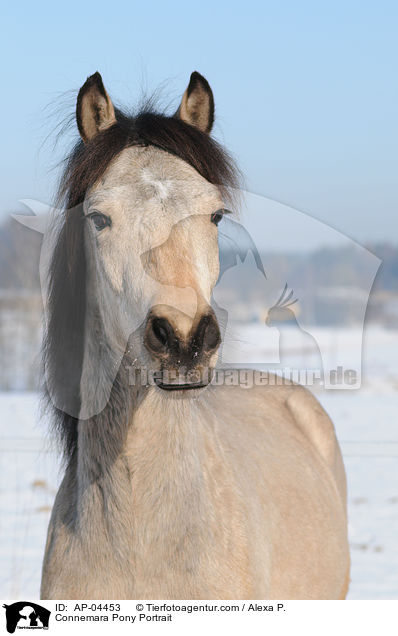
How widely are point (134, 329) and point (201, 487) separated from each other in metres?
0.76

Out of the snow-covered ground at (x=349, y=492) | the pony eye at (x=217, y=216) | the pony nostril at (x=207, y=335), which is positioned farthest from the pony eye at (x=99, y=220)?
the snow-covered ground at (x=349, y=492)

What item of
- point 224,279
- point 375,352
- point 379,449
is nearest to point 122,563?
point 224,279

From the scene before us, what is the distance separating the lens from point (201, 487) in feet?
9.10

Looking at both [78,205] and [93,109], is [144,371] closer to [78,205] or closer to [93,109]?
[78,205]

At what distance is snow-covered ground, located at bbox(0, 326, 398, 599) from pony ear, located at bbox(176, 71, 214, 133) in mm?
1014

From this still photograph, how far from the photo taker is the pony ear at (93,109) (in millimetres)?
2852

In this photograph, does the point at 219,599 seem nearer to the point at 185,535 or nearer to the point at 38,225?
the point at 185,535

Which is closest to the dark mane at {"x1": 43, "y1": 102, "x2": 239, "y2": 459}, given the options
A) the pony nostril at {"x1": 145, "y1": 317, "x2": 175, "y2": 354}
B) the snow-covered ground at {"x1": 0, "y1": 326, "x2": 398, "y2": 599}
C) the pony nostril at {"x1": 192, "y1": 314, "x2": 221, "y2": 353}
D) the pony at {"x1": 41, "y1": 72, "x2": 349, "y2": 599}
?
the pony at {"x1": 41, "y1": 72, "x2": 349, "y2": 599}

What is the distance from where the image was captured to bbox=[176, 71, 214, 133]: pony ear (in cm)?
302

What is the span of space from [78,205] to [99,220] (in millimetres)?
264

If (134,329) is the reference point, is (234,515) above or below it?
below
